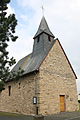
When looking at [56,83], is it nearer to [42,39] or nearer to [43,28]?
[42,39]

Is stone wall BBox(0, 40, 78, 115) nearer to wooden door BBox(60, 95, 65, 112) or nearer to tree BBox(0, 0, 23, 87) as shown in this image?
wooden door BBox(60, 95, 65, 112)

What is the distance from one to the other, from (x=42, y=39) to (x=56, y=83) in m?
5.62

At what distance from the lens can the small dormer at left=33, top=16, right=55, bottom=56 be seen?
21281 millimetres

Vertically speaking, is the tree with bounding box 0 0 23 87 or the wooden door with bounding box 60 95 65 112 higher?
the tree with bounding box 0 0 23 87

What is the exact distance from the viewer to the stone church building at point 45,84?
1780 cm

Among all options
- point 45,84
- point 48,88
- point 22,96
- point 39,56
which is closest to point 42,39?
point 39,56

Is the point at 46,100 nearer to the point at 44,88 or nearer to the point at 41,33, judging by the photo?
the point at 44,88

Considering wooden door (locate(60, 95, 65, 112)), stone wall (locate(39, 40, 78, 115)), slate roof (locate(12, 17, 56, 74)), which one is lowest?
wooden door (locate(60, 95, 65, 112))

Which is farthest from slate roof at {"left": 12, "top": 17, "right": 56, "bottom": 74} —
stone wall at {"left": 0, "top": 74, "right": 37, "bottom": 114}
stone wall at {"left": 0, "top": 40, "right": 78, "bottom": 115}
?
stone wall at {"left": 0, "top": 74, "right": 37, "bottom": 114}

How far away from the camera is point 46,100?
1769 cm

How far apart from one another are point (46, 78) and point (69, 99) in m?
4.06

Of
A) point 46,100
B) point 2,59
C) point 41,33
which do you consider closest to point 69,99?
point 46,100

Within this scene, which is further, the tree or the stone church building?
the stone church building

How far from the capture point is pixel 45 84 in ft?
59.5
